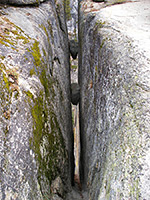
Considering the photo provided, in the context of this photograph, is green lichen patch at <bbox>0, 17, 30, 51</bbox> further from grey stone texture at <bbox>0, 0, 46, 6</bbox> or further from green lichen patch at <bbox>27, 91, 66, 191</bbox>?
grey stone texture at <bbox>0, 0, 46, 6</bbox>

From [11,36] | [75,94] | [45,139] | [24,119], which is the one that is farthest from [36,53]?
[75,94]

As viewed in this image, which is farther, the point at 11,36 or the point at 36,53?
the point at 36,53

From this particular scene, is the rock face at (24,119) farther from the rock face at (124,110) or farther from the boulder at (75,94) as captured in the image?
the boulder at (75,94)

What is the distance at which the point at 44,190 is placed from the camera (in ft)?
12.8

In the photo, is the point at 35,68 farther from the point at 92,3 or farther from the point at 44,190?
the point at 92,3

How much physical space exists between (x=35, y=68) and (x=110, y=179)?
3301 millimetres

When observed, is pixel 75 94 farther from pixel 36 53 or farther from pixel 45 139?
pixel 45 139

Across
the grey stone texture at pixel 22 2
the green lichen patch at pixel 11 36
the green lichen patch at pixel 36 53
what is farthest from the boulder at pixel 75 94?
the green lichen patch at pixel 11 36

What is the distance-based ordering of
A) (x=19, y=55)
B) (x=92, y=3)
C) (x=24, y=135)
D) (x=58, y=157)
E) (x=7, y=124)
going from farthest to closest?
(x=92, y=3)
(x=58, y=157)
(x=19, y=55)
(x=24, y=135)
(x=7, y=124)

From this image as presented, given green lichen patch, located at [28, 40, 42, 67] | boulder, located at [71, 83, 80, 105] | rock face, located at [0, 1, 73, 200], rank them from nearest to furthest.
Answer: rock face, located at [0, 1, 73, 200], green lichen patch, located at [28, 40, 42, 67], boulder, located at [71, 83, 80, 105]

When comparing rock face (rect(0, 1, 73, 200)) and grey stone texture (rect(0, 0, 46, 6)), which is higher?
grey stone texture (rect(0, 0, 46, 6))

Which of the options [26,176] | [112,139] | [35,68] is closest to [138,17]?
[35,68]

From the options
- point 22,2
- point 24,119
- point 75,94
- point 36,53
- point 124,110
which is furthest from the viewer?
point 75,94

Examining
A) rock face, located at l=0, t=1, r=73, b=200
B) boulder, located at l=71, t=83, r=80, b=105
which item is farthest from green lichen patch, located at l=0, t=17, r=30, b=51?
boulder, located at l=71, t=83, r=80, b=105
